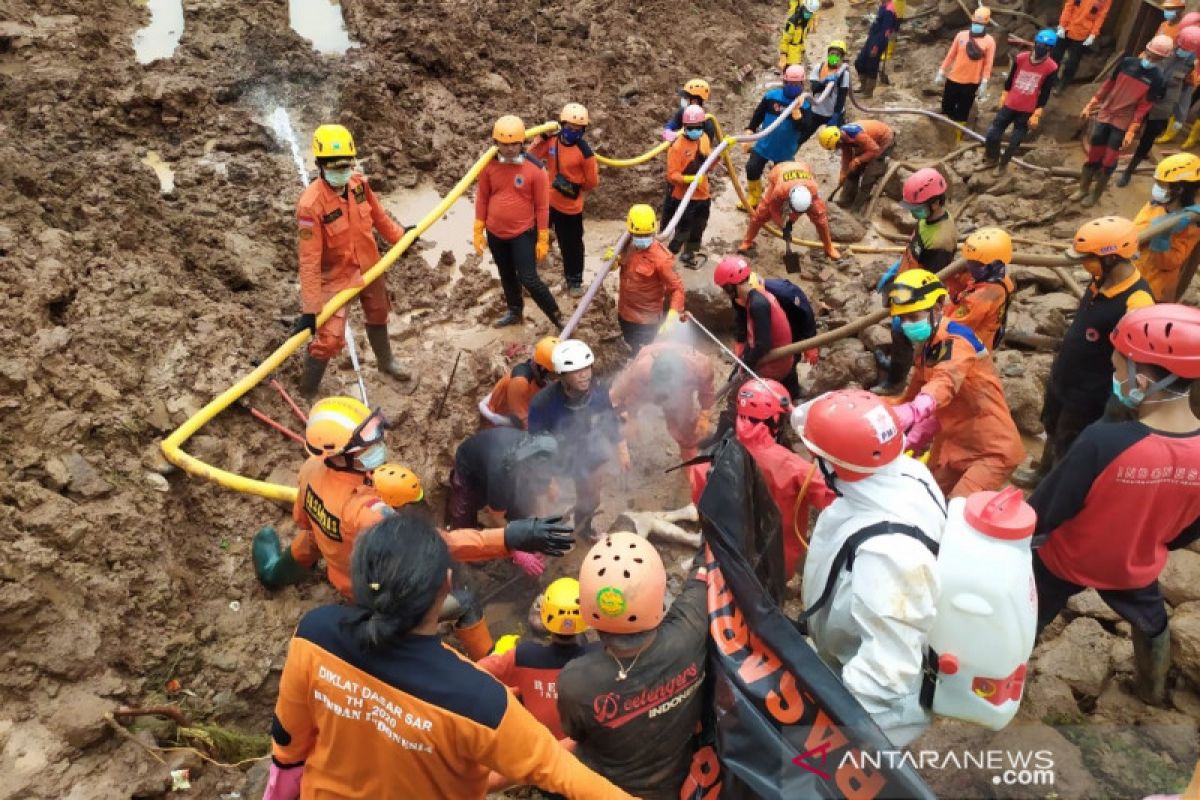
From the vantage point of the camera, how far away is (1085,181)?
8836mm

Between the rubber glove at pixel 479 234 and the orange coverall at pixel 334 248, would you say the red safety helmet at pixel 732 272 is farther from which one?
the orange coverall at pixel 334 248

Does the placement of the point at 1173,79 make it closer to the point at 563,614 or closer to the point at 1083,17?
the point at 1083,17

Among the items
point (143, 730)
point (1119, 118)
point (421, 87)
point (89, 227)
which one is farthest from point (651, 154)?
point (143, 730)

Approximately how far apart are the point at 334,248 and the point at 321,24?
743 cm

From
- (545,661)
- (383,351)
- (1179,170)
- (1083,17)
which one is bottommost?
(383,351)

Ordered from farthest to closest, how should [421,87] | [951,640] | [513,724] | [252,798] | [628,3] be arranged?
[628,3] < [421,87] < [252,798] < [951,640] < [513,724]

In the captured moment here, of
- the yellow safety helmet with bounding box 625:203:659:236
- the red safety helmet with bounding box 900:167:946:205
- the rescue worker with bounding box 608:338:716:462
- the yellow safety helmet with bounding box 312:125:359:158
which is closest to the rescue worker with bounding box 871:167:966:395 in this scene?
the red safety helmet with bounding box 900:167:946:205

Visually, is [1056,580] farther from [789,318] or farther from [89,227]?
[89,227]

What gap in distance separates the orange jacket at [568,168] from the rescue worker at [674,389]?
88.5 inches

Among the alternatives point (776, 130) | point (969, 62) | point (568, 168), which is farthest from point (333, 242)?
point (969, 62)

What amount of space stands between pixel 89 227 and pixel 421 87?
5.19 metres

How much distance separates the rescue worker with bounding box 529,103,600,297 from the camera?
7180 mm

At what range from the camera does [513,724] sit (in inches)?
83.2

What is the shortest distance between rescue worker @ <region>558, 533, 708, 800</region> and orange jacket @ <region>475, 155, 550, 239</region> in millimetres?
4608
